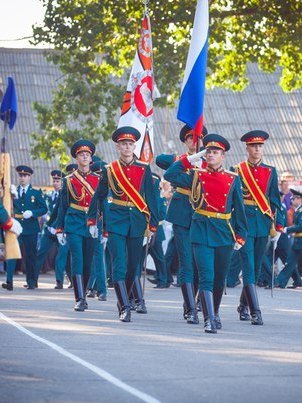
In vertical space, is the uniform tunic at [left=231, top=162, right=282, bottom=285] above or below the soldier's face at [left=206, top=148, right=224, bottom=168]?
below

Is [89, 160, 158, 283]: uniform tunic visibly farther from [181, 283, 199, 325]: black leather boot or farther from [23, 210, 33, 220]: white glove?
[23, 210, 33, 220]: white glove

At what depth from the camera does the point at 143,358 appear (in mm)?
11758

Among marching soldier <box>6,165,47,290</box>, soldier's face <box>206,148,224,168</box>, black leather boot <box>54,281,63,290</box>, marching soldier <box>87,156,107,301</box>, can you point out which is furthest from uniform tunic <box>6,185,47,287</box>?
soldier's face <box>206,148,224,168</box>

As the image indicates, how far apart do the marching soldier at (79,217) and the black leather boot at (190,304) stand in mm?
1524

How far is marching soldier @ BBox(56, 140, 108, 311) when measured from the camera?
17266 millimetres

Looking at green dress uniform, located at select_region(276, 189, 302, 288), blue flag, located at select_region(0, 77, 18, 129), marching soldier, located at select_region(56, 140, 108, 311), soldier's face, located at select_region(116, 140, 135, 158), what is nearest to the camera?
soldier's face, located at select_region(116, 140, 135, 158)

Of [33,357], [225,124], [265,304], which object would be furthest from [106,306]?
[225,124]

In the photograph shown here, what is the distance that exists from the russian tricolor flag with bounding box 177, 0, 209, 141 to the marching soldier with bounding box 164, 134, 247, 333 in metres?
1.93

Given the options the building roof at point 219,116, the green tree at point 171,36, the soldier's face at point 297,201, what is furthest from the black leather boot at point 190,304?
the building roof at point 219,116

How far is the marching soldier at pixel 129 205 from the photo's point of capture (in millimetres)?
15812

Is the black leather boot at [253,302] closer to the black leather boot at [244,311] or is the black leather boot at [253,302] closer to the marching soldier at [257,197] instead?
the marching soldier at [257,197]

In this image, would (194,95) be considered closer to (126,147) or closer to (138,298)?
(126,147)

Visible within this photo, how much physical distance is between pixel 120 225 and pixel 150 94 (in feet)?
16.9

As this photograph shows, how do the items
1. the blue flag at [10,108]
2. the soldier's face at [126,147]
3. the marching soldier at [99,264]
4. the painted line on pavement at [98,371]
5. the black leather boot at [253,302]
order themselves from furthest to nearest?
the marching soldier at [99,264] < the blue flag at [10,108] < the soldier's face at [126,147] < the black leather boot at [253,302] < the painted line on pavement at [98,371]
